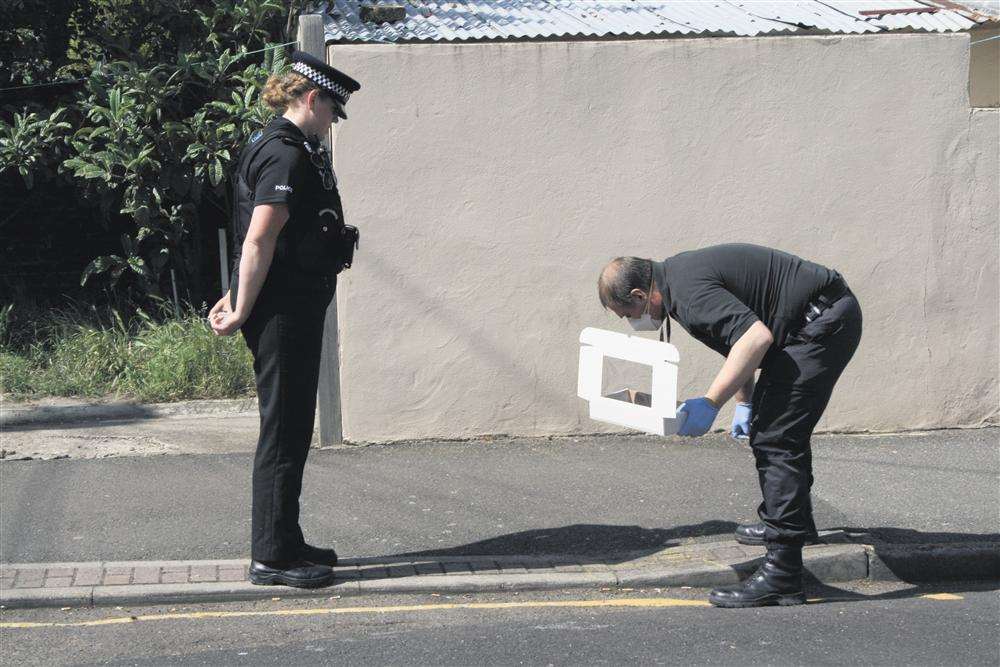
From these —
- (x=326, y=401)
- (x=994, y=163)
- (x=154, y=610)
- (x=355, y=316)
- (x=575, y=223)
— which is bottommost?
(x=154, y=610)

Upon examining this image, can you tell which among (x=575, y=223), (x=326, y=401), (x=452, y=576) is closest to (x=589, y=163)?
(x=575, y=223)

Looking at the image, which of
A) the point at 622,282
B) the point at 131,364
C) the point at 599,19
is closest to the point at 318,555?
the point at 622,282

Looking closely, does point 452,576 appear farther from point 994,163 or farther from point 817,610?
point 994,163

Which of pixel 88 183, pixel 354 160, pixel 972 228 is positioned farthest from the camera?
pixel 88 183

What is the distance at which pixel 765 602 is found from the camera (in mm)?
4859

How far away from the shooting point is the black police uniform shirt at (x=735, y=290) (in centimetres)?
447

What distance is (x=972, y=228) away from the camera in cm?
750

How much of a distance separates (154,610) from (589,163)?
376 centimetres

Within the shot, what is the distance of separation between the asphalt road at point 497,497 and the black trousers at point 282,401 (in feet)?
1.71

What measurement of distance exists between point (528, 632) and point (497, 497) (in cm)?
173

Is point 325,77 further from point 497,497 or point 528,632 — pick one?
point 497,497

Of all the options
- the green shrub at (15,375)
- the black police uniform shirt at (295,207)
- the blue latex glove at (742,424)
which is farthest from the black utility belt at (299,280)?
the green shrub at (15,375)

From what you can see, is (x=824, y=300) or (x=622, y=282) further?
(x=824, y=300)

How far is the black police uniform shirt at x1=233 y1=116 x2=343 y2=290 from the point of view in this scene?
15.2 feet
